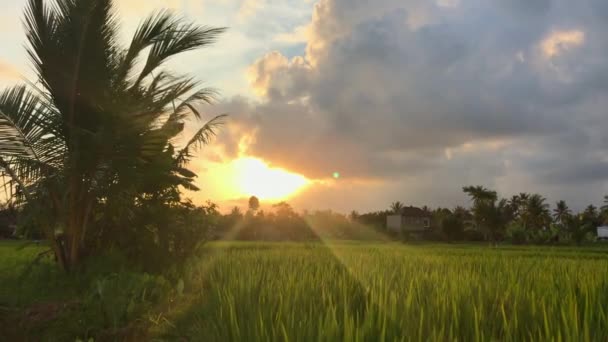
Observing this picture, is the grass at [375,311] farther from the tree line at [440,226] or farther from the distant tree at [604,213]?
the distant tree at [604,213]

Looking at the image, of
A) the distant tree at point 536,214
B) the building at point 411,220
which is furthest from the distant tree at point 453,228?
the distant tree at point 536,214

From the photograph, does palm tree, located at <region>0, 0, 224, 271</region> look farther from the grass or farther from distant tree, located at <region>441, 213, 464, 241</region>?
distant tree, located at <region>441, 213, 464, 241</region>

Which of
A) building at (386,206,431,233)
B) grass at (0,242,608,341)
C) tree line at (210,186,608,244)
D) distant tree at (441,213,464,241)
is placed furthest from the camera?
building at (386,206,431,233)

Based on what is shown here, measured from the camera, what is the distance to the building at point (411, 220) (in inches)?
2487

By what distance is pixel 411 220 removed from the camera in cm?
7025

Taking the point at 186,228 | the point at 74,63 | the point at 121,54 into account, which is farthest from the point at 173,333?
the point at 121,54

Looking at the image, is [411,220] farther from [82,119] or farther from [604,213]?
[82,119]

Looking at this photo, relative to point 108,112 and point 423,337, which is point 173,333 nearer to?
point 423,337

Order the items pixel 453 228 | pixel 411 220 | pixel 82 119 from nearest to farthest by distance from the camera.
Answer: pixel 82 119 → pixel 453 228 → pixel 411 220

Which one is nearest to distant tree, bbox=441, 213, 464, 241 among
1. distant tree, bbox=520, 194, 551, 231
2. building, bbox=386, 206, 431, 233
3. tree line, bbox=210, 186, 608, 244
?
tree line, bbox=210, 186, 608, 244

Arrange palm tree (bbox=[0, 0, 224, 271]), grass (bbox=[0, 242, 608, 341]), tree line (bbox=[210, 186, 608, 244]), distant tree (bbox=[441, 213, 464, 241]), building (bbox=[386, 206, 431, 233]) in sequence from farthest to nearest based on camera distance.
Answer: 1. building (bbox=[386, 206, 431, 233])
2. distant tree (bbox=[441, 213, 464, 241])
3. tree line (bbox=[210, 186, 608, 244])
4. palm tree (bbox=[0, 0, 224, 271])
5. grass (bbox=[0, 242, 608, 341])

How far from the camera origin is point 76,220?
9.84m

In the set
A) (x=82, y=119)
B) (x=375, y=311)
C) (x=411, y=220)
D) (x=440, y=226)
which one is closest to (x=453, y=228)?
(x=440, y=226)

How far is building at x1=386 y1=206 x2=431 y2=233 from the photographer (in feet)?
207
